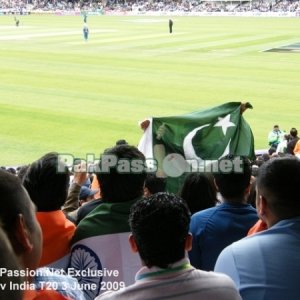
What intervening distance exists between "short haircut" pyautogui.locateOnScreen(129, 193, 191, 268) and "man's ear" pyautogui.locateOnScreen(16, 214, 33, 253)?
1.80 feet

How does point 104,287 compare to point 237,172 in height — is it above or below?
below

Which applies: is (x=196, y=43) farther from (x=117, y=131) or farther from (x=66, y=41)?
(x=117, y=131)

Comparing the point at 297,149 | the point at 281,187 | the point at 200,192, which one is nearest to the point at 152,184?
the point at 200,192

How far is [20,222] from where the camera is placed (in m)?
2.20

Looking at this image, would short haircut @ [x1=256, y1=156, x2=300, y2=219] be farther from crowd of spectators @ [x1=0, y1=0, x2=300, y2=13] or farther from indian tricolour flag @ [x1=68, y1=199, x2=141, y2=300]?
crowd of spectators @ [x1=0, y1=0, x2=300, y2=13]

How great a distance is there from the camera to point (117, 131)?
49.4ft

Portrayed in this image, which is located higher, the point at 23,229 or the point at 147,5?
the point at 23,229

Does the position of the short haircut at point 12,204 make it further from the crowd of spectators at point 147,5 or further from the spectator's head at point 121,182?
the crowd of spectators at point 147,5

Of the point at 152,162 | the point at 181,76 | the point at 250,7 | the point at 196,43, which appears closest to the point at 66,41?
the point at 196,43

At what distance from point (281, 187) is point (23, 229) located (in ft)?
4.85

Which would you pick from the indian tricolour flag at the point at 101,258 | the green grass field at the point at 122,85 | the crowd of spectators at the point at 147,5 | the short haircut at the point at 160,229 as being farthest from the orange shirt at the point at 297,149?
the crowd of spectators at the point at 147,5

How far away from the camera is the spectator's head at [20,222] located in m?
2.16

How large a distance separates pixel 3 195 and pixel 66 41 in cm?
3486

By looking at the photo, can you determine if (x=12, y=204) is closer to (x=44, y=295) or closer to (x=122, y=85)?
(x=44, y=295)
